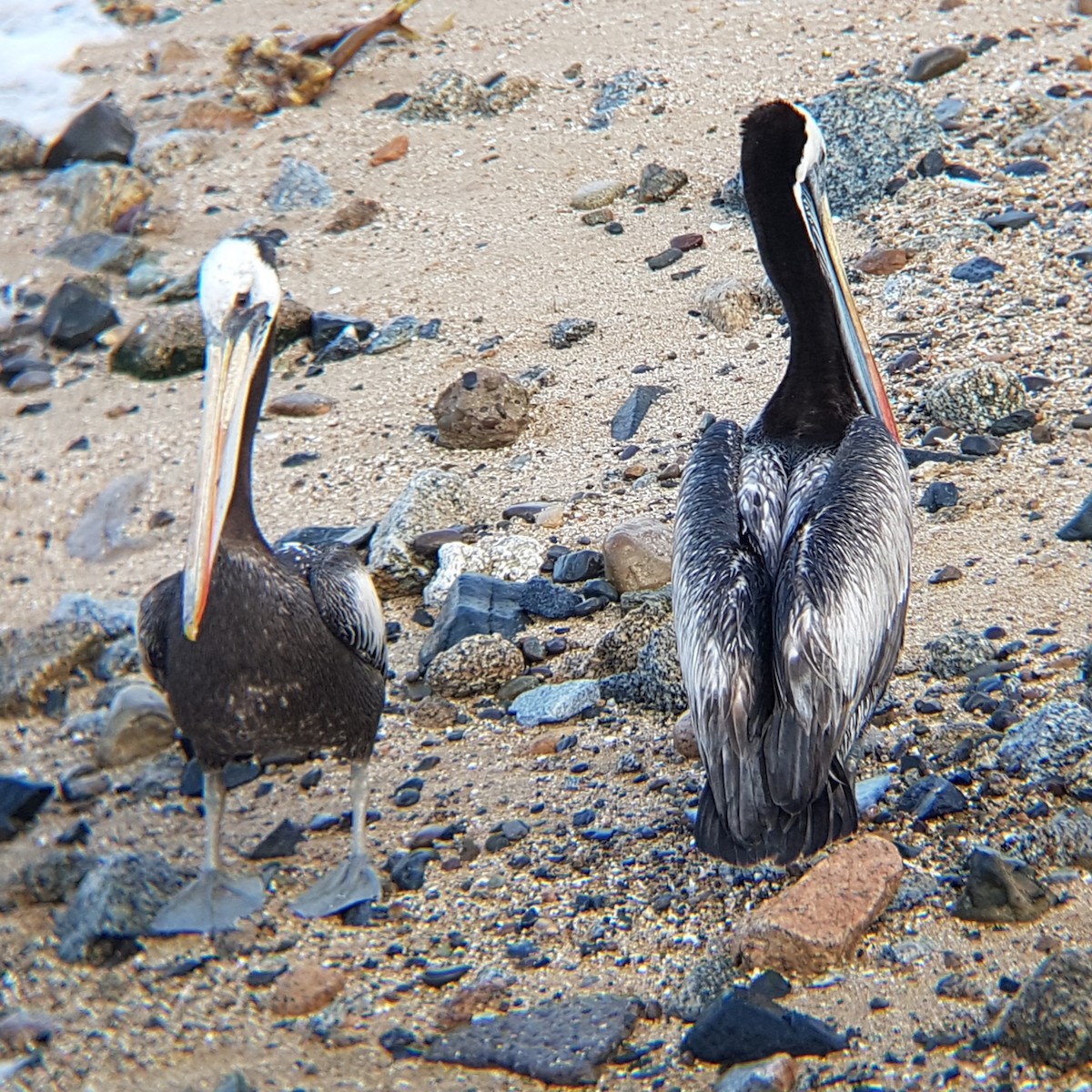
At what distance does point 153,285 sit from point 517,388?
2569 mm

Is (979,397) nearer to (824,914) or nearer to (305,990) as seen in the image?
(824,914)

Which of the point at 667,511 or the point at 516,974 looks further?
the point at 667,511

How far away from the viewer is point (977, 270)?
5828 millimetres

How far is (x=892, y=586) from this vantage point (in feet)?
12.0

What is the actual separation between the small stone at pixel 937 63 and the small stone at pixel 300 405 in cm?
347

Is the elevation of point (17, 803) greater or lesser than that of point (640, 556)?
lesser

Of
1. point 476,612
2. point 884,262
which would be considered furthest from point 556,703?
point 884,262

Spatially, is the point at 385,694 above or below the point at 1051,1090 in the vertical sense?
below

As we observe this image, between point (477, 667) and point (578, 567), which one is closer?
point (477, 667)

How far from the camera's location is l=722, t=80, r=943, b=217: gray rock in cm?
652

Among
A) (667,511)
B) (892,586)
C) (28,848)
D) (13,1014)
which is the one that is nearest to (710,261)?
(667,511)

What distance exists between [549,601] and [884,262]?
2.36 m

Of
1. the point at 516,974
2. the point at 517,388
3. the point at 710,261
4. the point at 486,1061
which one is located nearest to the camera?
the point at 486,1061

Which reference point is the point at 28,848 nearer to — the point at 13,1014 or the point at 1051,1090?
the point at 13,1014
